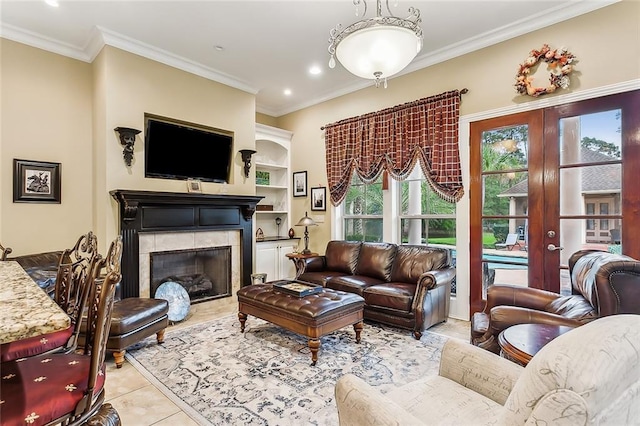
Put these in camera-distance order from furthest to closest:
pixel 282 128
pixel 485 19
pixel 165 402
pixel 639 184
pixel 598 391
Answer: pixel 282 128 < pixel 485 19 < pixel 639 184 < pixel 165 402 < pixel 598 391

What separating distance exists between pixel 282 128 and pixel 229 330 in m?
4.00

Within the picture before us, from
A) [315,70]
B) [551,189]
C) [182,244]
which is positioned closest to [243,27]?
[315,70]

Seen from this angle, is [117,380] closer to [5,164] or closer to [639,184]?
[5,164]

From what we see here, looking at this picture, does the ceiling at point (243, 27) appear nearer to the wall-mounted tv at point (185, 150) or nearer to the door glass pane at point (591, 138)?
the wall-mounted tv at point (185, 150)

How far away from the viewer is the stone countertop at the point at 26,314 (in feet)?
2.80

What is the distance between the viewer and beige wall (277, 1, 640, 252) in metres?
2.98

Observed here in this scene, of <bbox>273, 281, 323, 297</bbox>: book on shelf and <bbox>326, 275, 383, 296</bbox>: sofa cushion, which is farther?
<bbox>326, 275, 383, 296</bbox>: sofa cushion

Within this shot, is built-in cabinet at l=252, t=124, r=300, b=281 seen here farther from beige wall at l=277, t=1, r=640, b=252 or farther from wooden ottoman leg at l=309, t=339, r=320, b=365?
wooden ottoman leg at l=309, t=339, r=320, b=365

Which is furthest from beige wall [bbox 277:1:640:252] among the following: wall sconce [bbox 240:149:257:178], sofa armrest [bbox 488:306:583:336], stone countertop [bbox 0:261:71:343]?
stone countertop [bbox 0:261:71:343]

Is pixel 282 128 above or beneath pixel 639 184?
above

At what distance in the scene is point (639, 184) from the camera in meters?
2.90

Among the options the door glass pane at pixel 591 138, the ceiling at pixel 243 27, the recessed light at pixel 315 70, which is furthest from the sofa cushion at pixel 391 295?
the recessed light at pixel 315 70

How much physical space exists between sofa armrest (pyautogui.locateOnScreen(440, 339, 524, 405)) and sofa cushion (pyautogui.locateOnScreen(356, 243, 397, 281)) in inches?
98.5

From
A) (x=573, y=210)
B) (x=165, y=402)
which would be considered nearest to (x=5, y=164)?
(x=165, y=402)
